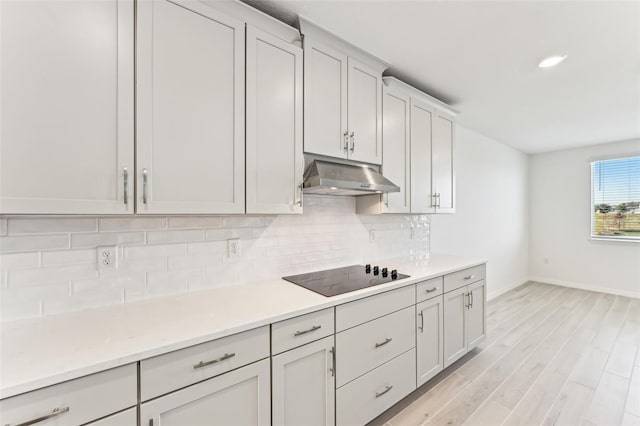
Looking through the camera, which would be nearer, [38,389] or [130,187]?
[38,389]

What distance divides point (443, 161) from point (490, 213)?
226 cm

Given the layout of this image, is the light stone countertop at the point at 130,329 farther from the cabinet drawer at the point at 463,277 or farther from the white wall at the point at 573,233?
the white wall at the point at 573,233

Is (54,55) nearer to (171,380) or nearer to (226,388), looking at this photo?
(171,380)

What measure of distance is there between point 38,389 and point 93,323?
38 centimetres

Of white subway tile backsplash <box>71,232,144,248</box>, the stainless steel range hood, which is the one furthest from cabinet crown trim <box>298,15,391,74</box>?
white subway tile backsplash <box>71,232,144,248</box>

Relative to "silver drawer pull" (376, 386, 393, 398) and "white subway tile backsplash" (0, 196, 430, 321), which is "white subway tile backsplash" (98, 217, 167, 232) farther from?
"silver drawer pull" (376, 386, 393, 398)

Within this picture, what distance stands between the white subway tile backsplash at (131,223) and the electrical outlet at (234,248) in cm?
39

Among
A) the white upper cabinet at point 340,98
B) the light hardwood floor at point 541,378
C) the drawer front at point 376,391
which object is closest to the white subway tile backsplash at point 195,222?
the white upper cabinet at point 340,98

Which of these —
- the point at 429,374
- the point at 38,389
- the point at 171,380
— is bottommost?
the point at 429,374

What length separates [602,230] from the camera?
15.7 ft

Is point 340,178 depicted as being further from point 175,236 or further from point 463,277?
point 463,277

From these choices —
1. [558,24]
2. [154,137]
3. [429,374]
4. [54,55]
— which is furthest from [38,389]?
[558,24]

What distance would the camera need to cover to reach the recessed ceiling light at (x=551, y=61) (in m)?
2.06

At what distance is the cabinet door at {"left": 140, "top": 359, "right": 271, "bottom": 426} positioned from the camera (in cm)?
102
